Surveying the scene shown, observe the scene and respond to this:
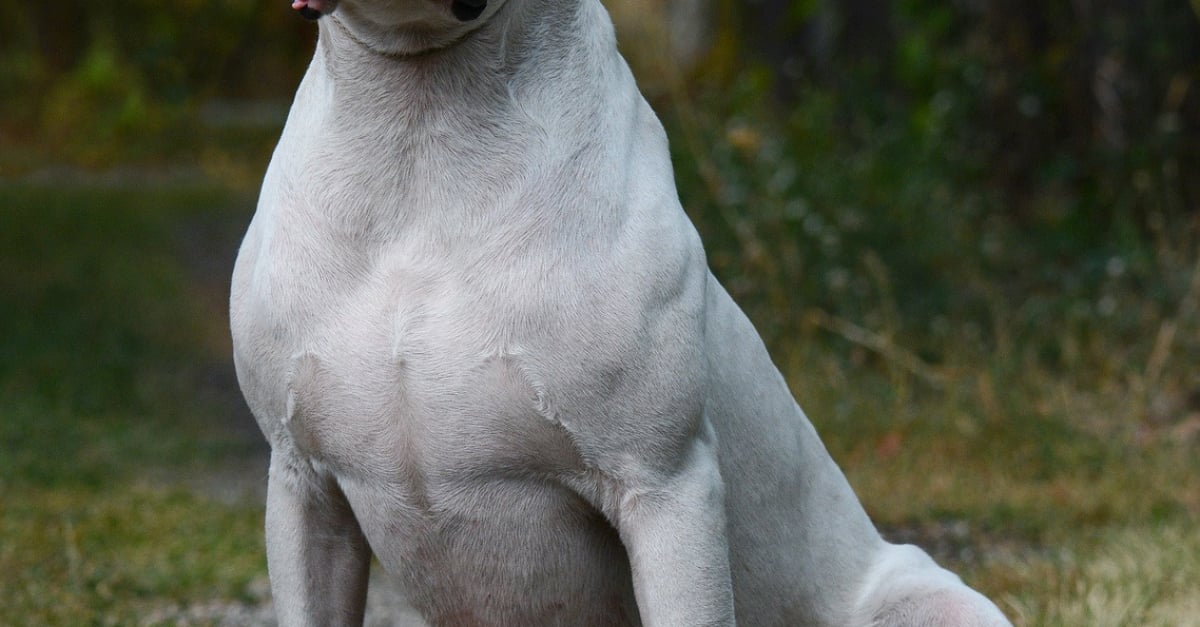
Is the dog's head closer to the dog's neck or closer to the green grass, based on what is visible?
the dog's neck

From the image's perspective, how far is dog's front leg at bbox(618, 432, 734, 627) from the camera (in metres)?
2.38

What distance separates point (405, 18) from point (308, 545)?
0.89m

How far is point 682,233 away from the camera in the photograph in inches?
96.4

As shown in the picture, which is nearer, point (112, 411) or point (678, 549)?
point (678, 549)

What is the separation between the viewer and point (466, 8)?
88.0 inches

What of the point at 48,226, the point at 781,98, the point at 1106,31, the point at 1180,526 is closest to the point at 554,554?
the point at 1180,526

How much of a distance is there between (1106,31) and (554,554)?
6.15 meters

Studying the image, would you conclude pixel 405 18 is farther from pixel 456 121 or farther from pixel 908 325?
pixel 908 325

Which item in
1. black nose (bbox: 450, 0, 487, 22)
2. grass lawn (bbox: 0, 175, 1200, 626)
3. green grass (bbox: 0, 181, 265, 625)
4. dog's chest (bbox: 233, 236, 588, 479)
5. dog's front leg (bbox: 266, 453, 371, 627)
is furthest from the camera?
green grass (bbox: 0, 181, 265, 625)

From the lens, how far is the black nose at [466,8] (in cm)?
222

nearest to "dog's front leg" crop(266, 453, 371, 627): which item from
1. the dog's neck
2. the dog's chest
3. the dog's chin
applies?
the dog's chest

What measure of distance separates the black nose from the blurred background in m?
2.40

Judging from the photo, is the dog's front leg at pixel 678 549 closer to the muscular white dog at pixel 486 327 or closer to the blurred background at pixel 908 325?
the muscular white dog at pixel 486 327

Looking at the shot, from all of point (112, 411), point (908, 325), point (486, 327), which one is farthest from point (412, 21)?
point (112, 411)
